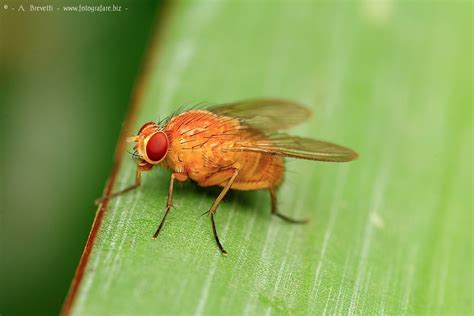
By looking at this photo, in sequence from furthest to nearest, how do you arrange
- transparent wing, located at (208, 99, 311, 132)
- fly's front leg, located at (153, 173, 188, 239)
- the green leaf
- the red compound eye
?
transparent wing, located at (208, 99, 311, 132) < the red compound eye < fly's front leg, located at (153, 173, 188, 239) < the green leaf

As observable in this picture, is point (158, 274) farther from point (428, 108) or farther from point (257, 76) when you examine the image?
point (428, 108)

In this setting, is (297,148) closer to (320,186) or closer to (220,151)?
(220,151)

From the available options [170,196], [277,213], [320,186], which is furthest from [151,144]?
[320,186]

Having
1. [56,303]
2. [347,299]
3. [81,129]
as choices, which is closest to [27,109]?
[81,129]

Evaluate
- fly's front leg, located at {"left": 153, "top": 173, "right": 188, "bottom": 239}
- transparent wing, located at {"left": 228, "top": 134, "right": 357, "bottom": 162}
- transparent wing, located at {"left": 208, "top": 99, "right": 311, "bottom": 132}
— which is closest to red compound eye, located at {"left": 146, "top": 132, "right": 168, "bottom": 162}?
fly's front leg, located at {"left": 153, "top": 173, "right": 188, "bottom": 239}

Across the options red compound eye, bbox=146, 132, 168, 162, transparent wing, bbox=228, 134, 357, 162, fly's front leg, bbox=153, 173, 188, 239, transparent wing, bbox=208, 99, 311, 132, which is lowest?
fly's front leg, bbox=153, 173, 188, 239

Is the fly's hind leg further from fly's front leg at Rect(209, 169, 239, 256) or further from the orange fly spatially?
fly's front leg at Rect(209, 169, 239, 256)

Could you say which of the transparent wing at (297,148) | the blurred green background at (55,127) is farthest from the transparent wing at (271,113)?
the blurred green background at (55,127)
